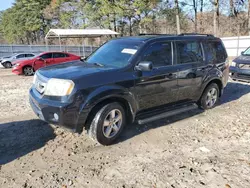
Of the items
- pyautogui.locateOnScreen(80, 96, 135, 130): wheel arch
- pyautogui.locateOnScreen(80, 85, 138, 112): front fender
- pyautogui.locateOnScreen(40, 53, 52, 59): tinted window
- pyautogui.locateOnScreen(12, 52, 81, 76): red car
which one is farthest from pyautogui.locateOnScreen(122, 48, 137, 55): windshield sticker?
→ pyautogui.locateOnScreen(40, 53, 52, 59): tinted window

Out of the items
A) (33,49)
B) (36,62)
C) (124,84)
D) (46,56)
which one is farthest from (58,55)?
(33,49)

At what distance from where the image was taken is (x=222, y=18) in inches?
1551

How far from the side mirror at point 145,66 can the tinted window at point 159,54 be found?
217 mm

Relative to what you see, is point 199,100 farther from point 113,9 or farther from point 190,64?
point 113,9

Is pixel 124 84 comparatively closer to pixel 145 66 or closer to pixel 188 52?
pixel 145 66

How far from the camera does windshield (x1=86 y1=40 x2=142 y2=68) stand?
15.5 feet

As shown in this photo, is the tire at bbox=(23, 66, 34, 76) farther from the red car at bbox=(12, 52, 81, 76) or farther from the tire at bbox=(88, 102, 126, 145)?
the tire at bbox=(88, 102, 126, 145)

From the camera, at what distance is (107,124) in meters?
4.34

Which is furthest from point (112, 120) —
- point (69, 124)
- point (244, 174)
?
point (244, 174)

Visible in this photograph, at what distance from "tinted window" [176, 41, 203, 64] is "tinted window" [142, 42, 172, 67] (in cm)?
29

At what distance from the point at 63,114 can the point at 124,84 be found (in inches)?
47.2

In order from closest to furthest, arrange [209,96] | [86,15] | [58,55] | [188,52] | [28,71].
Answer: [188,52], [209,96], [28,71], [58,55], [86,15]

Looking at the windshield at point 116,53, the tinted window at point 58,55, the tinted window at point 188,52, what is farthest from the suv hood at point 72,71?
the tinted window at point 58,55

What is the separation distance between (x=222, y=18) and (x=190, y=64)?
3820 centimetres
